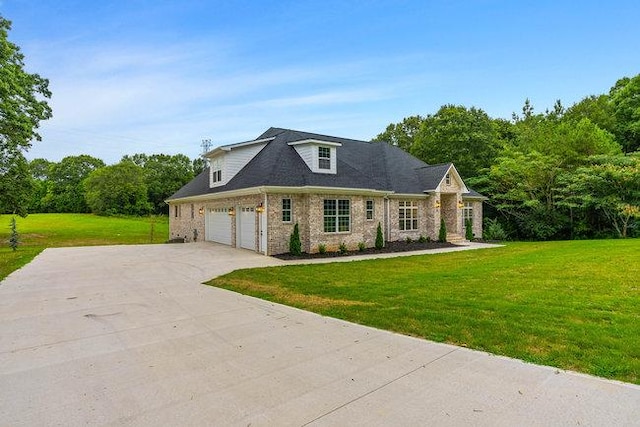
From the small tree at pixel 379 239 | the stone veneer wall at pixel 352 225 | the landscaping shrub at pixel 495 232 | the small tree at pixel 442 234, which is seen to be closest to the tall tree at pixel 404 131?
the landscaping shrub at pixel 495 232

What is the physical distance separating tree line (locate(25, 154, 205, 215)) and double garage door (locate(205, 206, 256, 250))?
33550mm

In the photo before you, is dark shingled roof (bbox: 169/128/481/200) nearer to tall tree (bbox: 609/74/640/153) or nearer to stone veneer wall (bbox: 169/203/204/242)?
stone veneer wall (bbox: 169/203/204/242)

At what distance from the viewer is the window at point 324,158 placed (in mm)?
16922

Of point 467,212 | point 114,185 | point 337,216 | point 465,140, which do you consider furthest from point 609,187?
point 114,185

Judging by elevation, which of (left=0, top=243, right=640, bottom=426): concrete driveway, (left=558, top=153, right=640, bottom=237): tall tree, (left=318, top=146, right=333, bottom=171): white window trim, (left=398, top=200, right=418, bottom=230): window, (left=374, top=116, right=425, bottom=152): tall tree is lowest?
(left=0, top=243, right=640, bottom=426): concrete driveway

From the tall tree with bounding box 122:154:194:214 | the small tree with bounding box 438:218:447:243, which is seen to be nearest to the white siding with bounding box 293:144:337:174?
the small tree with bounding box 438:218:447:243

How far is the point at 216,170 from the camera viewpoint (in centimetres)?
1938

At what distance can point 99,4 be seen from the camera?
40.7 ft

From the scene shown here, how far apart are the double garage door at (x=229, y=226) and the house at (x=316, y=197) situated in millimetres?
46

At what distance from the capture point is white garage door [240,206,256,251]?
16109 millimetres

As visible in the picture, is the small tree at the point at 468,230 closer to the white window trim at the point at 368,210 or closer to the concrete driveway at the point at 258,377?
the white window trim at the point at 368,210

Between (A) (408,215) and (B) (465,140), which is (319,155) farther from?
(B) (465,140)

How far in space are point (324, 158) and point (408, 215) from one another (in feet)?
21.3

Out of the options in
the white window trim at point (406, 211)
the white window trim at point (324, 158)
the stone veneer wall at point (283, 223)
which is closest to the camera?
the stone veneer wall at point (283, 223)
